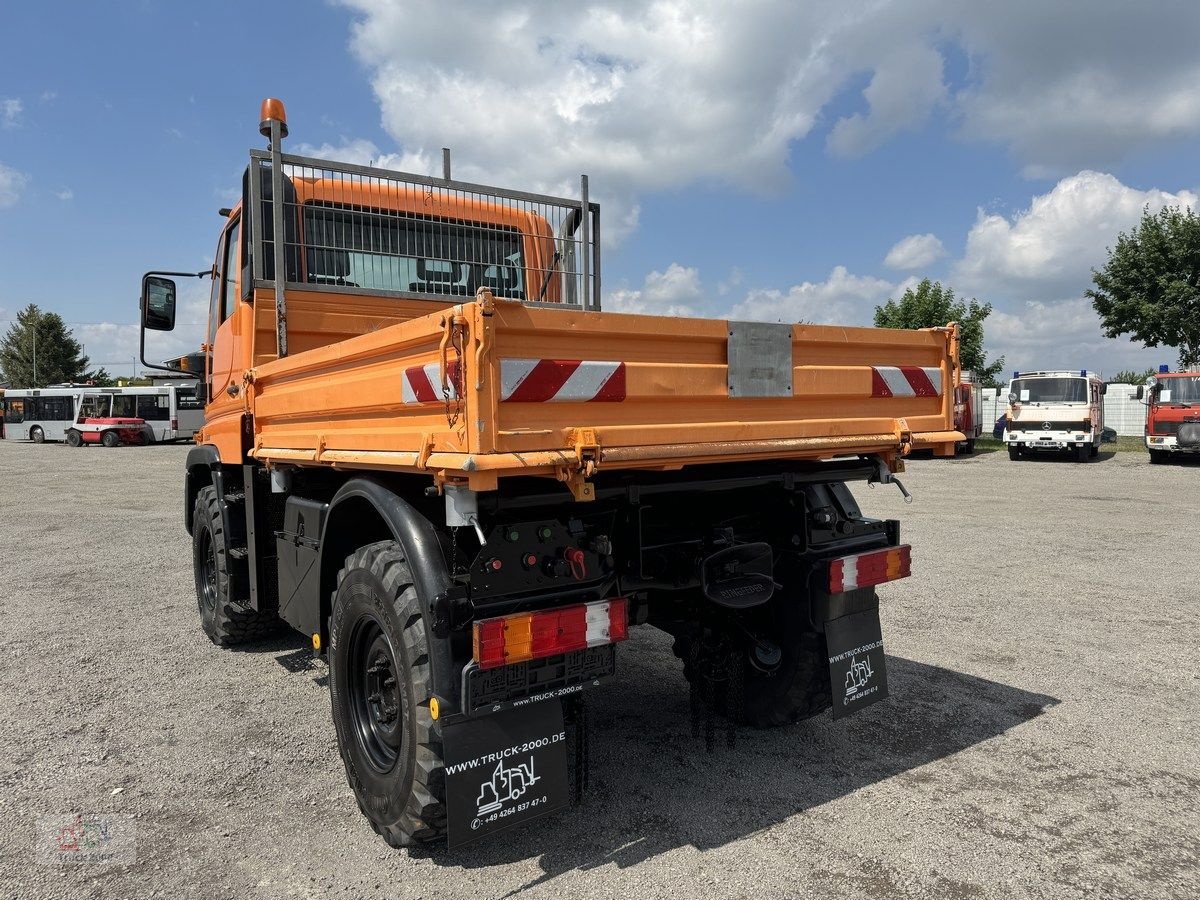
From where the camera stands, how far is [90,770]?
3.66 meters

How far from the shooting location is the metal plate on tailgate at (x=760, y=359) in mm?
3004

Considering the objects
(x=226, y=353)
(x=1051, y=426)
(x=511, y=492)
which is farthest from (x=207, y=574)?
(x=1051, y=426)

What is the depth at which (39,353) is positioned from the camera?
5584 cm

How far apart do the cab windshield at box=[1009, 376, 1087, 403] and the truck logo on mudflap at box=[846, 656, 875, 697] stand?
69.6 ft

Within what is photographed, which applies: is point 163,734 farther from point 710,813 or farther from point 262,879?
point 710,813

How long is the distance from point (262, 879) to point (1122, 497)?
15.1 meters

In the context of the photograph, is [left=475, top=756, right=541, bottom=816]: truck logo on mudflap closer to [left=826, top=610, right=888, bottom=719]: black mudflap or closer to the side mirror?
[left=826, top=610, right=888, bottom=719]: black mudflap

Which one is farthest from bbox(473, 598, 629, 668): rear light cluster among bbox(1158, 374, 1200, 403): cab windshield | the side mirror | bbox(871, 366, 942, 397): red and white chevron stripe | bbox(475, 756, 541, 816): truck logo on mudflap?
bbox(1158, 374, 1200, 403): cab windshield

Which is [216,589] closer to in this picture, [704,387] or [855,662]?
[704,387]

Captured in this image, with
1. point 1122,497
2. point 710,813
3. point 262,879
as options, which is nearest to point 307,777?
point 262,879

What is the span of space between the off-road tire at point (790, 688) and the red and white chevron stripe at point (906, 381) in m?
1.16

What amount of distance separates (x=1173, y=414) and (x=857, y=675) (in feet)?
71.0

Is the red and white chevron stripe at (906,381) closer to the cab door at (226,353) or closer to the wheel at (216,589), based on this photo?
the cab door at (226,353)

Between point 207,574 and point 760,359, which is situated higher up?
point 760,359
